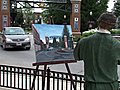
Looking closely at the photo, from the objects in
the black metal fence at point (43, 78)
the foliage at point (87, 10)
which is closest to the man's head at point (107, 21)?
the black metal fence at point (43, 78)

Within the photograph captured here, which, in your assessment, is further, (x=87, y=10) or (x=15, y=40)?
(x=87, y=10)

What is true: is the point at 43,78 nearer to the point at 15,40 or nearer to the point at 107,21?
the point at 107,21

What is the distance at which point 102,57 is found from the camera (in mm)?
3357

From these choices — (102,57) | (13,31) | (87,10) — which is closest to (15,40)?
(13,31)

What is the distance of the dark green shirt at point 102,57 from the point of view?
3.34 metres

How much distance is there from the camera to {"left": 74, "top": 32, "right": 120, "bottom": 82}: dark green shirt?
334 centimetres

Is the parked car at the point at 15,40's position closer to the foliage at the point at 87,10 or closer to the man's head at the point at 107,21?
the man's head at the point at 107,21

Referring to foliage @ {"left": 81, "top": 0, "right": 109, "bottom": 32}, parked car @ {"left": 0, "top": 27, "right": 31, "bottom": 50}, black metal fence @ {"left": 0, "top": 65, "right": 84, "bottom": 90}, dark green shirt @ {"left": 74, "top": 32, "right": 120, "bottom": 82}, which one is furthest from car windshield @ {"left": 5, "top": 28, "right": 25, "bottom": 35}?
foliage @ {"left": 81, "top": 0, "right": 109, "bottom": 32}

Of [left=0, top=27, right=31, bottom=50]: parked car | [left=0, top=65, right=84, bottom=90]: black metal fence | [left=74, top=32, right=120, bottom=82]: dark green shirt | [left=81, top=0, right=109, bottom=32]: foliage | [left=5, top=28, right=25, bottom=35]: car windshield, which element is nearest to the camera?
[left=74, top=32, right=120, bottom=82]: dark green shirt

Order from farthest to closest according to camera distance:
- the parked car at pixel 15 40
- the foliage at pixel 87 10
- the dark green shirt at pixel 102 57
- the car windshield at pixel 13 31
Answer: the foliage at pixel 87 10, the car windshield at pixel 13 31, the parked car at pixel 15 40, the dark green shirt at pixel 102 57

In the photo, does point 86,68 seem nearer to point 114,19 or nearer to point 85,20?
point 114,19

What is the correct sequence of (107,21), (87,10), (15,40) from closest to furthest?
(107,21)
(15,40)
(87,10)

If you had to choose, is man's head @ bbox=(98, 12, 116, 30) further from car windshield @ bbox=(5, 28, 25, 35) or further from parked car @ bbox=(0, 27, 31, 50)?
car windshield @ bbox=(5, 28, 25, 35)

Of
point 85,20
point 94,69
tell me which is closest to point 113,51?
point 94,69
